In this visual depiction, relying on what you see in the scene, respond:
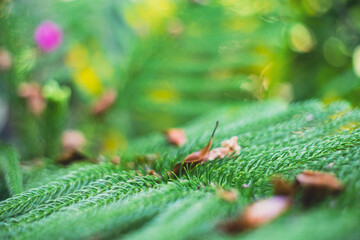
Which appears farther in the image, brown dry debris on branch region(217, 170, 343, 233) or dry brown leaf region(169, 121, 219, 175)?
dry brown leaf region(169, 121, 219, 175)

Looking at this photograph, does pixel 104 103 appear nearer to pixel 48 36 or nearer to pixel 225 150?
pixel 48 36

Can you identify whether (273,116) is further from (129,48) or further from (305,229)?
(129,48)

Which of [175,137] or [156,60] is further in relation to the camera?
[156,60]

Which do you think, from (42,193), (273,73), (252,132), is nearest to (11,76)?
(42,193)

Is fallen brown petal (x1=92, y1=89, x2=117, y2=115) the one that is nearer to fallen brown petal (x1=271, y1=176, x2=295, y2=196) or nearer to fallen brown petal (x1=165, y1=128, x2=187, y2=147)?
fallen brown petal (x1=165, y1=128, x2=187, y2=147)

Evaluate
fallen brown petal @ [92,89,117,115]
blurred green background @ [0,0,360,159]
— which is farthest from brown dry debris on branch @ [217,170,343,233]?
fallen brown petal @ [92,89,117,115]

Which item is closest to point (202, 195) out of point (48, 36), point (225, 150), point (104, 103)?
point (225, 150)
